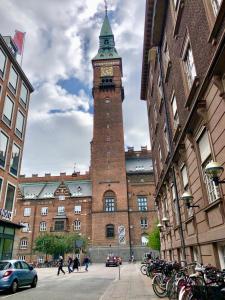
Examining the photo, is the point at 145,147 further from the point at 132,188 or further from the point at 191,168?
the point at 191,168

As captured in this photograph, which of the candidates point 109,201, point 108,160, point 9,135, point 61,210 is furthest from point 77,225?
point 9,135

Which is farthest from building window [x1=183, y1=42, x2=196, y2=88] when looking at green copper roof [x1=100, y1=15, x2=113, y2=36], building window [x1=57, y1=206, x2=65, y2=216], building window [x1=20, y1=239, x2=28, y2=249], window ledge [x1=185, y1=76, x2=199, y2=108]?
green copper roof [x1=100, y1=15, x2=113, y2=36]

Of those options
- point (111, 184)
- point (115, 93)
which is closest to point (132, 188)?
point (111, 184)

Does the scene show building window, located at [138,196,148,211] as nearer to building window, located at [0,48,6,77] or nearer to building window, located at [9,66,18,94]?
building window, located at [9,66,18,94]

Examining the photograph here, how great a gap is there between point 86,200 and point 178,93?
52.1 meters

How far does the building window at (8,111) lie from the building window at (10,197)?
19.5 feet

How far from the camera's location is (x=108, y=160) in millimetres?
59938

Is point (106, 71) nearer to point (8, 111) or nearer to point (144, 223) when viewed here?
point (144, 223)

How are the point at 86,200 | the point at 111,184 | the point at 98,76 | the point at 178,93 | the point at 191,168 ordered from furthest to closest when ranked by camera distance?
the point at 98,76 < the point at 86,200 < the point at 111,184 < the point at 178,93 < the point at 191,168

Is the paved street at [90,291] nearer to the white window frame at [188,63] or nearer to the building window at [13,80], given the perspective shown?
the white window frame at [188,63]

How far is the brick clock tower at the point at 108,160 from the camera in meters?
54.8

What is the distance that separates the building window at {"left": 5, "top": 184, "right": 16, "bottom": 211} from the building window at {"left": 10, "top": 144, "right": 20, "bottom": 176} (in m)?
1.50

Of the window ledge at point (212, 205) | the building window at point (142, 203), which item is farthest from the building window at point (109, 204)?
the window ledge at point (212, 205)

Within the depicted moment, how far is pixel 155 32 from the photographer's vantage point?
17.5 metres
